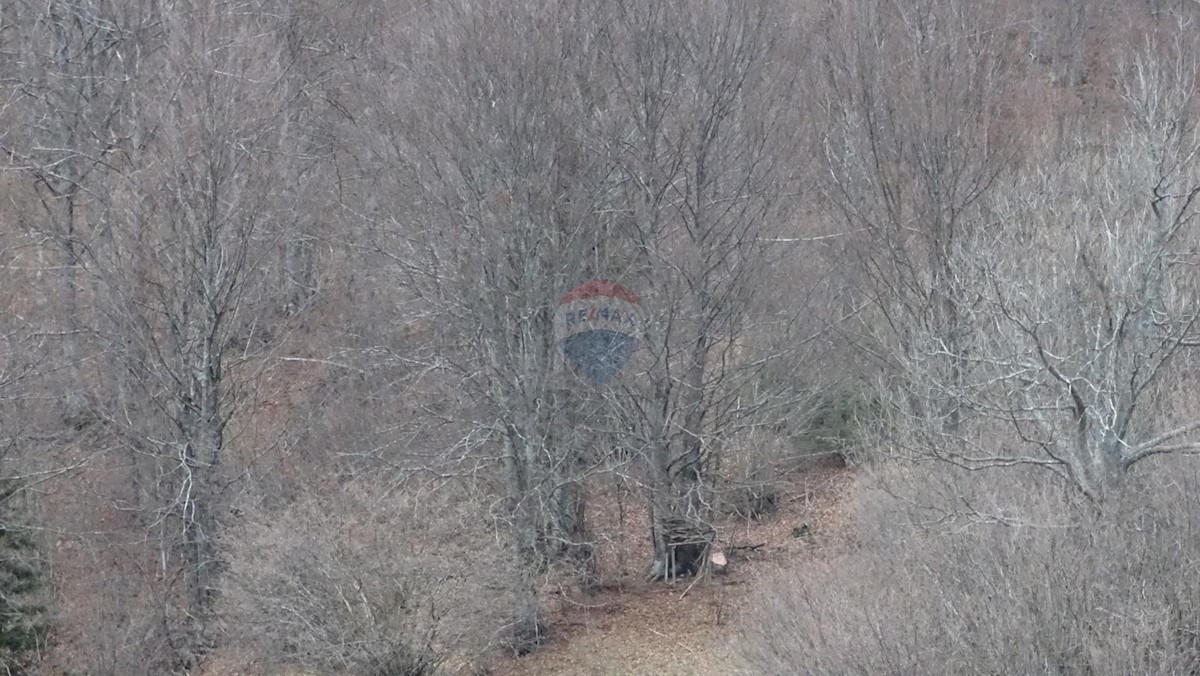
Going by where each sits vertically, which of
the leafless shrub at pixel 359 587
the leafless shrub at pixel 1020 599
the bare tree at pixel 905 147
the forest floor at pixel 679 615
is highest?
the bare tree at pixel 905 147

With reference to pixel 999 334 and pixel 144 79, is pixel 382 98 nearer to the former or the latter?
pixel 144 79

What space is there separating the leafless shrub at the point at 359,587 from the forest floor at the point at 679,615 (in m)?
1.86

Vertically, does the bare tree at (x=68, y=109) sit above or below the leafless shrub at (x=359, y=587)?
above

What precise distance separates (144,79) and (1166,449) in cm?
1603

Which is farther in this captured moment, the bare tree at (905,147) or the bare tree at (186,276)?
the bare tree at (905,147)

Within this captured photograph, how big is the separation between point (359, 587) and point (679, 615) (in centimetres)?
475

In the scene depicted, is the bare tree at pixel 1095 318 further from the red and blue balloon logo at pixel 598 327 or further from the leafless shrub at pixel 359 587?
the leafless shrub at pixel 359 587

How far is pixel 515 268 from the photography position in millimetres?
14781

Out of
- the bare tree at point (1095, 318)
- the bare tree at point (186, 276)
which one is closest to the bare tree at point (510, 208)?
the bare tree at point (186, 276)

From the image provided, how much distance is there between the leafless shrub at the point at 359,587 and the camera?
1146 centimetres

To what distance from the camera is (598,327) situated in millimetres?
15367

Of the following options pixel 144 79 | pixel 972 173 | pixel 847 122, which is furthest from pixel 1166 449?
pixel 144 79

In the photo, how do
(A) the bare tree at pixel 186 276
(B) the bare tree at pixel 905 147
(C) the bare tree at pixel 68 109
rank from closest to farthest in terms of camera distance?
(A) the bare tree at pixel 186 276 < (B) the bare tree at pixel 905 147 < (C) the bare tree at pixel 68 109

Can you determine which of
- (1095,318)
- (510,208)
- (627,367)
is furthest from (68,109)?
(1095,318)
